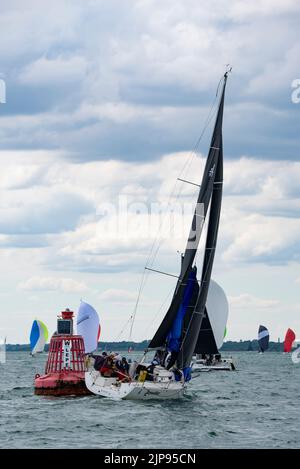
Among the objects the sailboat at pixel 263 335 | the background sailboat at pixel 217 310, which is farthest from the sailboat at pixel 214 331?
the sailboat at pixel 263 335

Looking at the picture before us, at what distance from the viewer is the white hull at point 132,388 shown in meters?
52.8

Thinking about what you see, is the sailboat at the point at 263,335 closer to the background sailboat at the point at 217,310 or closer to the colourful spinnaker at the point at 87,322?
the background sailboat at the point at 217,310

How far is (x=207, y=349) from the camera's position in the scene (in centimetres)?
9444

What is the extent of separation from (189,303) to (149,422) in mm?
12918

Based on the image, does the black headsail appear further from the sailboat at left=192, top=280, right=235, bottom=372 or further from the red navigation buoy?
the sailboat at left=192, top=280, right=235, bottom=372

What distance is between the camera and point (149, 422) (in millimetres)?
45719

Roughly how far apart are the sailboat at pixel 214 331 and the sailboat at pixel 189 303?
120 ft

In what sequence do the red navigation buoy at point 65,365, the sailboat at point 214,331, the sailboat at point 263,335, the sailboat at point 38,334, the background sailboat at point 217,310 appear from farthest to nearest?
1. the sailboat at point 263,335
2. the sailboat at point 38,334
3. the background sailboat at point 217,310
4. the sailboat at point 214,331
5. the red navigation buoy at point 65,365

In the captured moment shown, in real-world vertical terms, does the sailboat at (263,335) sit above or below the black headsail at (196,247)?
above

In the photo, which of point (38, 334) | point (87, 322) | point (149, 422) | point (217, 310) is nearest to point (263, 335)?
point (38, 334)

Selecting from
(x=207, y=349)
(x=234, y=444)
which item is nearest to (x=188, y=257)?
(x=234, y=444)

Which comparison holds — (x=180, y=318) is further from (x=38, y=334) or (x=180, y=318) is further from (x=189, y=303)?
(x=38, y=334)

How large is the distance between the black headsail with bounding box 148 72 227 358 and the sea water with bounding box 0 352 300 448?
307 centimetres
